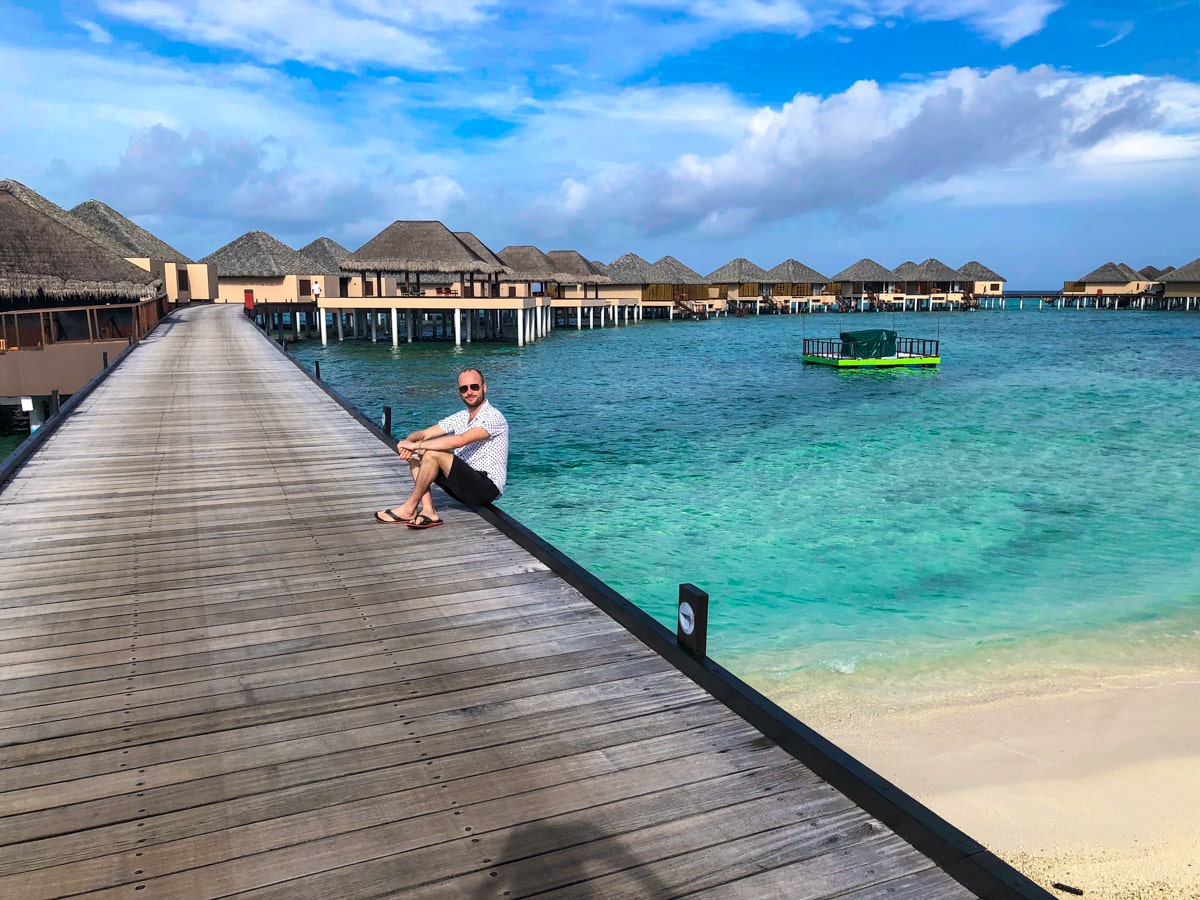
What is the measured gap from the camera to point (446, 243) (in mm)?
48312

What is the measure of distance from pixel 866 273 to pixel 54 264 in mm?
93591

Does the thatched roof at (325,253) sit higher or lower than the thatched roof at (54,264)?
higher

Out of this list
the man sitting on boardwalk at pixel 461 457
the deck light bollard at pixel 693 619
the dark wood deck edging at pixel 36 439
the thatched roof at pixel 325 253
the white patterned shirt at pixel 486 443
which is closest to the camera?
the deck light bollard at pixel 693 619

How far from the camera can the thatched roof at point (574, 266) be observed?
2788 inches

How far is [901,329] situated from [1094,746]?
71.3 m

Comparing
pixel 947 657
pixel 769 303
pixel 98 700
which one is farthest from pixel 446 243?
pixel 769 303

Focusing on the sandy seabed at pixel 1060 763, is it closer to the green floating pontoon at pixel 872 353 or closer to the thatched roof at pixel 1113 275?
the green floating pontoon at pixel 872 353

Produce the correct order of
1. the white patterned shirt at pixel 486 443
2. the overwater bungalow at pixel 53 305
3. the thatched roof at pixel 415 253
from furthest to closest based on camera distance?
the thatched roof at pixel 415 253 → the overwater bungalow at pixel 53 305 → the white patterned shirt at pixel 486 443

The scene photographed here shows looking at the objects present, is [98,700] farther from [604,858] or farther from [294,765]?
[604,858]

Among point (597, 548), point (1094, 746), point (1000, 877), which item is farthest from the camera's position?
point (597, 548)

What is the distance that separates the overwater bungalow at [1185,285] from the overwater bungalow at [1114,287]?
768 centimetres

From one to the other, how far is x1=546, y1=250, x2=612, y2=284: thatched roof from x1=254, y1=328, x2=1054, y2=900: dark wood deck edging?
6739 centimetres

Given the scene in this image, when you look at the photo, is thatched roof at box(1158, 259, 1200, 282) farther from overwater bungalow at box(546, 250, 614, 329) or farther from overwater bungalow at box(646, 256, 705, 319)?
overwater bungalow at box(546, 250, 614, 329)

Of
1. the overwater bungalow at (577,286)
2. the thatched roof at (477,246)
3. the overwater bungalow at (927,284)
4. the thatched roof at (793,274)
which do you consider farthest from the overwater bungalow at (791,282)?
the thatched roof at (477,246)
